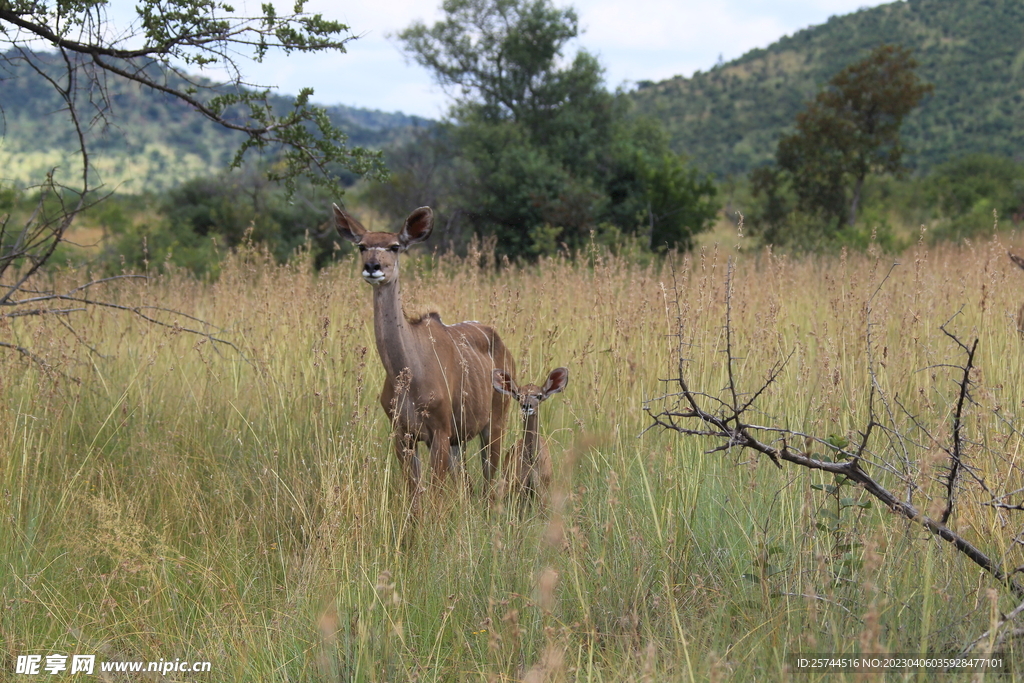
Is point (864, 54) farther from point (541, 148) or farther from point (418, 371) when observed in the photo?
point (418, 371)

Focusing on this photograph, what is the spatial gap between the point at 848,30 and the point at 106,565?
72875 millimetres

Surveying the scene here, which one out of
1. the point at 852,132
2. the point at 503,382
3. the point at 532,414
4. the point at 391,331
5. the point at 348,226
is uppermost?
the point at 852,132

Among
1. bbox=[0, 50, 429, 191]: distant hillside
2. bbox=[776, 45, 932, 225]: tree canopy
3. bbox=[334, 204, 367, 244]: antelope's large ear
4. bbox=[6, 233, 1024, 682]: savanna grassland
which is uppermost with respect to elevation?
bbox=[0, 50, 429, 191]: distant hillside

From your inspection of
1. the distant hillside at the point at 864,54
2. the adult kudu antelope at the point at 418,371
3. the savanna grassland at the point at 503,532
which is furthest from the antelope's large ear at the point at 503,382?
the distant hillside at the point at 864,54

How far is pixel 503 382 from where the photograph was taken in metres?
4.47

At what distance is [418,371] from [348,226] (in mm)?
877

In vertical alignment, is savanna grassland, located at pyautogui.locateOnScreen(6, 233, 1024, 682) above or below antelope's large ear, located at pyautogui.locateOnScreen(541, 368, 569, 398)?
below

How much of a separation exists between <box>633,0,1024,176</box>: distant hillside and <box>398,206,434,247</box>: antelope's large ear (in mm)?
38481

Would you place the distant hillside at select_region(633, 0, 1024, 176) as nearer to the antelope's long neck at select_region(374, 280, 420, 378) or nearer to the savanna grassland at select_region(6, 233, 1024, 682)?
the savanna grassland at select_region(6, 233, 1024, 682)

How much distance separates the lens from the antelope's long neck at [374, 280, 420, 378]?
14.1 ft

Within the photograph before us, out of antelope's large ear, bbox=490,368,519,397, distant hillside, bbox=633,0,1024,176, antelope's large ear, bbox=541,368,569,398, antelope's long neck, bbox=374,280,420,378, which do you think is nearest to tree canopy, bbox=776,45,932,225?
distant hillside, bbox=633,0,1024,176

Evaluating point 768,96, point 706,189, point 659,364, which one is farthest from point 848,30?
point 659,364

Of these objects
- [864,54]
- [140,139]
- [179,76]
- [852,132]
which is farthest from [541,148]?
[140,139]

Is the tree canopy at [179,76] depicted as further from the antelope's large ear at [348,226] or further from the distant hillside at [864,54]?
the distant hillside at [864,54]
